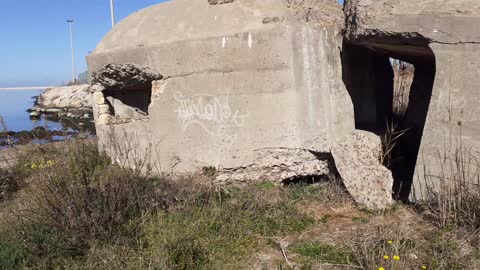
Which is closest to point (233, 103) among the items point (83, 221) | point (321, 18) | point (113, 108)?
point (321, 18)

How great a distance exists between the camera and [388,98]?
Result: 21.2 ft

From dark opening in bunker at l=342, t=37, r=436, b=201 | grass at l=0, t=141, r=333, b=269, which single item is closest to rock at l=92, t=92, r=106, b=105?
grass at l=0, t=141, r=333, b=269

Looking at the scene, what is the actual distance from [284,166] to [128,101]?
309 cm

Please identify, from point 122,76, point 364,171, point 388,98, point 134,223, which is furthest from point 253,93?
point 388,98

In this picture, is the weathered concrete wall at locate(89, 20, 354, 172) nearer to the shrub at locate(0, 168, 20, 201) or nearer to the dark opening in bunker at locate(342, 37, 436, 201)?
the dark opening in bunker at locate(342, 37, 436, 201)

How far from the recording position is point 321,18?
4836mm

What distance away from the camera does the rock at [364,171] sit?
4.32 m

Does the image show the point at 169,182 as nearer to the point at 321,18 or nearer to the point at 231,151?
the point at 231,151

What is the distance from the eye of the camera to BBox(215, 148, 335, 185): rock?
4.80 m

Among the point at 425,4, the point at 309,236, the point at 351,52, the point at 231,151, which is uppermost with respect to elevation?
the point at 425,4

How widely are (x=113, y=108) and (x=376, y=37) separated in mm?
4201

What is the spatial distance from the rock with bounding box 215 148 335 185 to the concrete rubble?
1 cm

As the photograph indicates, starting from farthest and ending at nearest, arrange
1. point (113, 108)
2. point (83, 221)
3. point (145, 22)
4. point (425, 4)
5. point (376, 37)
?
point (113, 108) < point (145, 22) < point (376, 37) < point (425, 4) < point (83, 221)

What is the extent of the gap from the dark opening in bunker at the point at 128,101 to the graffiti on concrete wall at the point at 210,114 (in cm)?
155
